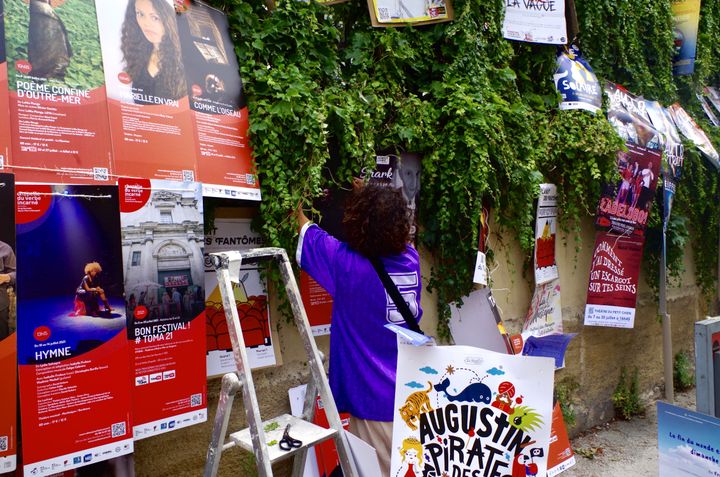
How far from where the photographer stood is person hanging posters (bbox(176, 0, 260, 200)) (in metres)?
2.57

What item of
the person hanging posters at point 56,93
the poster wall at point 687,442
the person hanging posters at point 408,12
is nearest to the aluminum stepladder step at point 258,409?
the person hanging posters at point 56,93

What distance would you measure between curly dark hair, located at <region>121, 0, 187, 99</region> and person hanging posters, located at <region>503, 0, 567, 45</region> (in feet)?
8.93

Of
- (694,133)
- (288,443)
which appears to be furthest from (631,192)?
(288,443)

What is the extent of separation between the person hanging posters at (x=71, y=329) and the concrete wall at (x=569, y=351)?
51 cm

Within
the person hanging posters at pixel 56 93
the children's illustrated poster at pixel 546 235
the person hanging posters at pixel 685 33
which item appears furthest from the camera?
the person hanging posters at pixel 685 33

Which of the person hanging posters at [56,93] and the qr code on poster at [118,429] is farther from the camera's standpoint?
the qr code on poster at [118,429]

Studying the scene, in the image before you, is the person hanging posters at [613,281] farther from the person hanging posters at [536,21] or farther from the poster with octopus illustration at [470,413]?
the poster with octopus illustration at [470,413]

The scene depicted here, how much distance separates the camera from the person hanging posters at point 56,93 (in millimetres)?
2000

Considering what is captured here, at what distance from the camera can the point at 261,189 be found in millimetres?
2771

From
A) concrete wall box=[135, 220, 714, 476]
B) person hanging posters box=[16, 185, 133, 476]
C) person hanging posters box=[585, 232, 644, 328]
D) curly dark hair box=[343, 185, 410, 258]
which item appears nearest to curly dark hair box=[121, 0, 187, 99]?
person hanging posters box=[16, 185, 133, 476]

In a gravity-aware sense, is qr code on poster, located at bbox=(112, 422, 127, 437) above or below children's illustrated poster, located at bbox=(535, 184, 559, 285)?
below

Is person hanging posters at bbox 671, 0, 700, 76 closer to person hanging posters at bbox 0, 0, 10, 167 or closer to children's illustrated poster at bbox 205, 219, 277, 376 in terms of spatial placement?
children's illustrated poster at bbox 205, 219, 277, 376

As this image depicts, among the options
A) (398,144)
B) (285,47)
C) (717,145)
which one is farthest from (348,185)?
(717,145)

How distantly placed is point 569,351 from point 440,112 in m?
2.64
